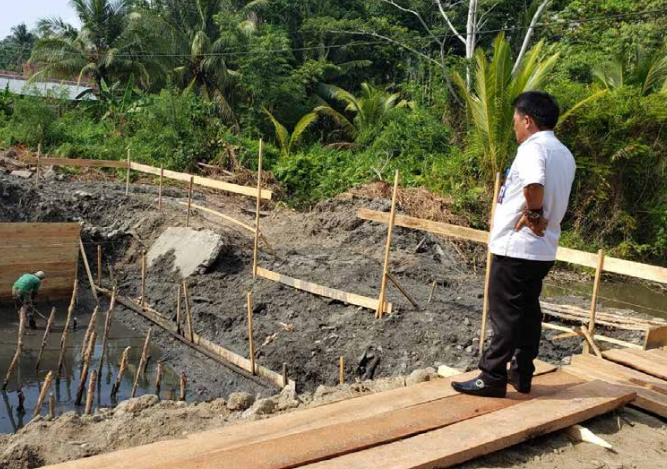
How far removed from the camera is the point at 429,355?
7.58 meters

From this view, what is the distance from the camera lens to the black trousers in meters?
3.44

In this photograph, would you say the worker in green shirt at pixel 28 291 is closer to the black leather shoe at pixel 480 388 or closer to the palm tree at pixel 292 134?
the black leather shoe at pixel 480 388

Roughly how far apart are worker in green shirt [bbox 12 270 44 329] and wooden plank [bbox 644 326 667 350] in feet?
28.3

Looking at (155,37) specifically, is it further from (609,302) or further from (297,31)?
(609,302)

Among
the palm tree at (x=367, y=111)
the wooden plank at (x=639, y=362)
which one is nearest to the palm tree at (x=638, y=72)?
the palm tree at (x=367, y=111)

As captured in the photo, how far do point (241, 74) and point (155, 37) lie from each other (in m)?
4.20

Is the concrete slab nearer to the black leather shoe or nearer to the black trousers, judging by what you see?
the black leather shoe

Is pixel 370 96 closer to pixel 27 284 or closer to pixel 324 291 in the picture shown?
pixel 324 291

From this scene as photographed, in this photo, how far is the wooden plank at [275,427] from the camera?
2767mm

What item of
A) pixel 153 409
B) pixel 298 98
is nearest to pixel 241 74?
pixel 298 98

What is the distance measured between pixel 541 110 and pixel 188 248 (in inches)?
380

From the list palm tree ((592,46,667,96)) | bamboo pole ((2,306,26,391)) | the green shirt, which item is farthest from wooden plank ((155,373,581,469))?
palm tree ((592,46,667,96))

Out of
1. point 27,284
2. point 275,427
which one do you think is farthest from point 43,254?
point 275,427

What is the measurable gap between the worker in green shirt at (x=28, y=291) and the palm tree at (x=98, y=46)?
1681 cm
